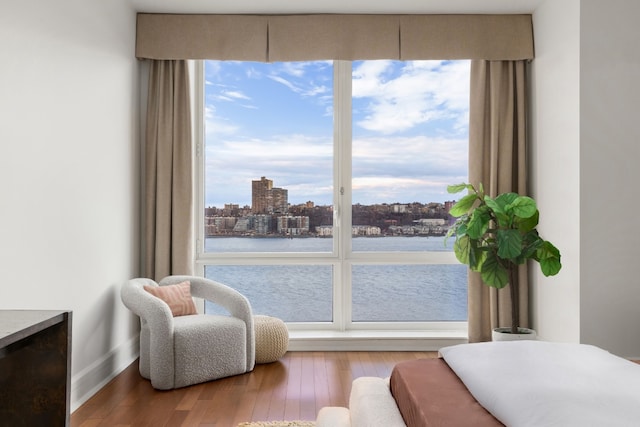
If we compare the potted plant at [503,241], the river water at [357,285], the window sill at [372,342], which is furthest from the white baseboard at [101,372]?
the potted plant at [503,241]

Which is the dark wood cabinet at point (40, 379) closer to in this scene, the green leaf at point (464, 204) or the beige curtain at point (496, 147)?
the green leaf at point (464, 204)

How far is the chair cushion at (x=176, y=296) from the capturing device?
4055 mm

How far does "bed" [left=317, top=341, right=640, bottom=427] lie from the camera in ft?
5.39

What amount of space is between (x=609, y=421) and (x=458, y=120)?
3704mm

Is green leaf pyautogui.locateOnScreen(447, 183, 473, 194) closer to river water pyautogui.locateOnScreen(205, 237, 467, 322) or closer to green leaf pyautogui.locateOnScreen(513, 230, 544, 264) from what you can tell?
green leaf pyautogui.locateOnScreen(513, 230, 544, 264)

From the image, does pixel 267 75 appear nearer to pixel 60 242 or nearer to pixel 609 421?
pixel 60 242

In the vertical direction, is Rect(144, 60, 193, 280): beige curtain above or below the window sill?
above

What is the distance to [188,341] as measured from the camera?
3699mm

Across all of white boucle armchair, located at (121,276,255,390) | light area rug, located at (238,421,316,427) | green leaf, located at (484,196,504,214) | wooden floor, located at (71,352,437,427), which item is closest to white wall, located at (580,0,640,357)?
green leaf, located at (484,196,504,214)

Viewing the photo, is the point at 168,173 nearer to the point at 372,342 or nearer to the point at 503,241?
the point at 372,342

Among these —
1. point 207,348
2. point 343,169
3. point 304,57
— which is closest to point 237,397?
point 207,348

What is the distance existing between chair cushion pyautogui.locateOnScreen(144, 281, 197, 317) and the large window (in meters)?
0.71

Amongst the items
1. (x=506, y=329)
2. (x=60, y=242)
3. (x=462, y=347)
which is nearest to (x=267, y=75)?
(x=60, y=242)

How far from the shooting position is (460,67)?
4957mm
